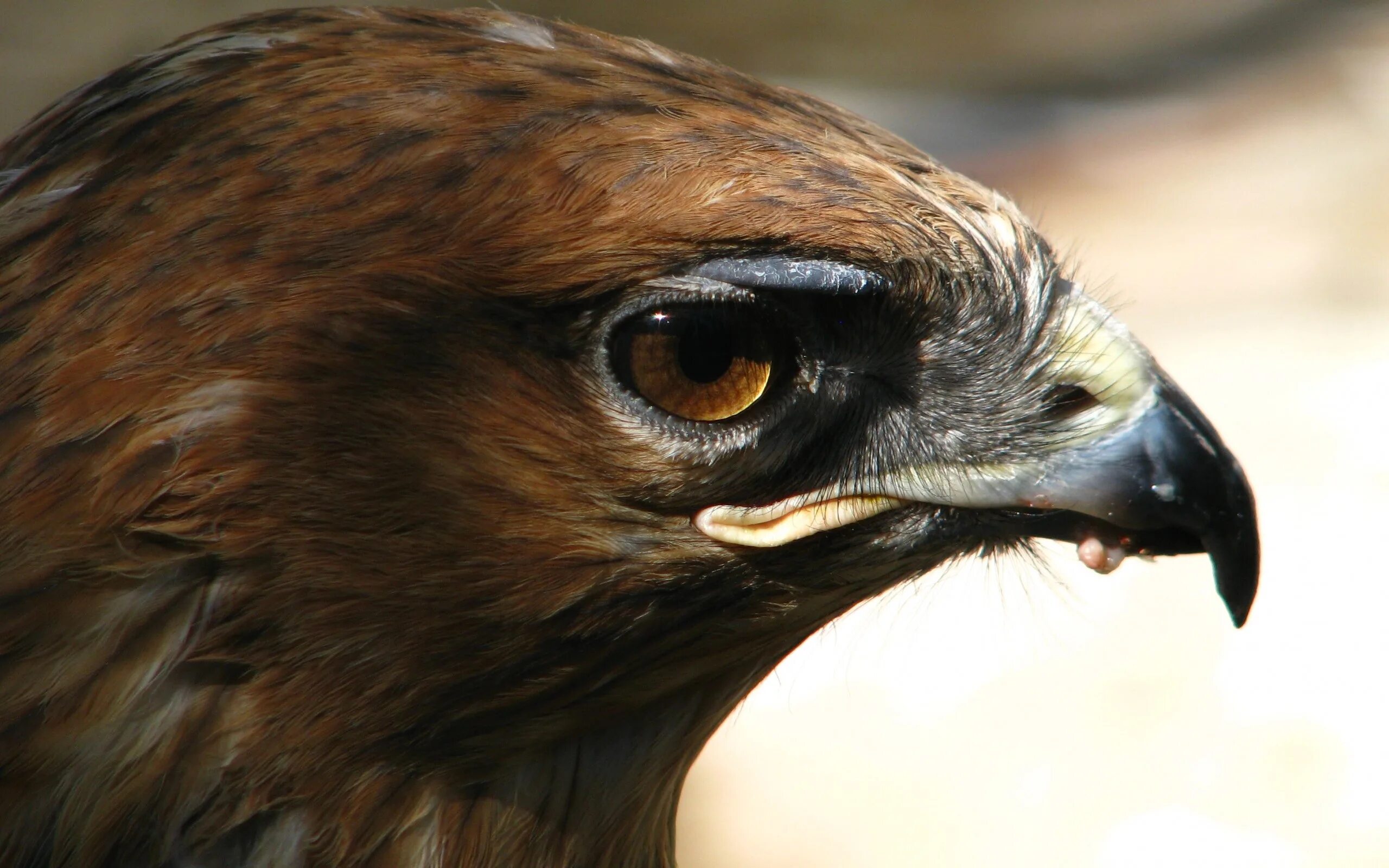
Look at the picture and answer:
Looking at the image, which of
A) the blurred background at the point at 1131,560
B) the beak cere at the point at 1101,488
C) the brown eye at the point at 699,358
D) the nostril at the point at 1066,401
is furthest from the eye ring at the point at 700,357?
the blurred background at the point at 1131,560

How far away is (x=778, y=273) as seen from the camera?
1.72m

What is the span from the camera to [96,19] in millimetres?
7590

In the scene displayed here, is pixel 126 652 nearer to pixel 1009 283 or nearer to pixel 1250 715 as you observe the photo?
pixel 1009 283

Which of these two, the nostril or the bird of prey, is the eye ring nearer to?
the bird of prey

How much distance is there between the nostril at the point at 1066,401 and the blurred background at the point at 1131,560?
44 centimetres

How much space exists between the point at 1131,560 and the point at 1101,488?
13.2 feet

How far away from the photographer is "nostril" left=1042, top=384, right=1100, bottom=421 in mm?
1898

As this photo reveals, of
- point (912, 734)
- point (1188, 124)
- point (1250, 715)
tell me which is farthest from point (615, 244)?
point (1188, 124)

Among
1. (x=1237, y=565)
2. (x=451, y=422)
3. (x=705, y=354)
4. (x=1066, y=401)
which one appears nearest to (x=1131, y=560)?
(x=1237, y=565)

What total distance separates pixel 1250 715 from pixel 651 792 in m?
3.48

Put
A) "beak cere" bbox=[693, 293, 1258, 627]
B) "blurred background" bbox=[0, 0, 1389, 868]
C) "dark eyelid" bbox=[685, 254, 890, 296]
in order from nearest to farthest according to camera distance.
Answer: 1. "dark eyelid" bbox=[685, 254, 890, 296]
2. "beak cere" bbox=[693, 293, 1258, 627]
3. "blurred background" bbox=[0, 0, 1389, 868]

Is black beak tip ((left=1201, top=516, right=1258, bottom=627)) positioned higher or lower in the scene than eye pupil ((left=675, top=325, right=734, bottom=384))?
lower

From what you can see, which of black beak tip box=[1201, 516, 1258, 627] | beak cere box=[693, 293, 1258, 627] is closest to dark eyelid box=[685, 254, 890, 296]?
beak cere box=[693, 293, 1258, 627]

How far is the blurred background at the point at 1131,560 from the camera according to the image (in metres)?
4.82
